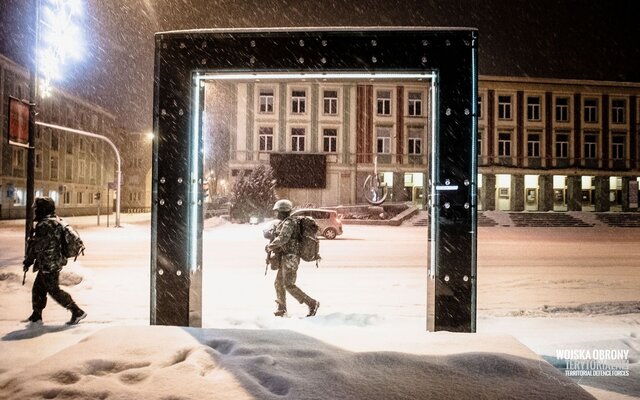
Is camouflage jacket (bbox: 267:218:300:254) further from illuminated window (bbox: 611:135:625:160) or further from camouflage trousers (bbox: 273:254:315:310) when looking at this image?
illuminated window (bbox: 611:135:625:160)

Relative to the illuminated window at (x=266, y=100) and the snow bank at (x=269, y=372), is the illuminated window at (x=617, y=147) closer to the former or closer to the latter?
the illuminated window at (x=266, y=100)

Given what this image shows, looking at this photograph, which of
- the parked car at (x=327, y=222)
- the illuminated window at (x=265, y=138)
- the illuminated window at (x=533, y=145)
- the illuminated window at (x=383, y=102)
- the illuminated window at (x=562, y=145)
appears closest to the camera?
the parked car at (x=327, y=222)

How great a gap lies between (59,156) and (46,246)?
160ft

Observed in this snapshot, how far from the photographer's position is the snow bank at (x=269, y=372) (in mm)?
3061

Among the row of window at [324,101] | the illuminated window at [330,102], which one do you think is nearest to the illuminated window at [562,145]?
the row of window at [324,101]

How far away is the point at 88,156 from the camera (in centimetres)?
5666

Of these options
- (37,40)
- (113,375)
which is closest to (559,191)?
(37,40)

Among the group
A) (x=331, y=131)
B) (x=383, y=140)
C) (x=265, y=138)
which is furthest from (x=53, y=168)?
(x=383, y=140)

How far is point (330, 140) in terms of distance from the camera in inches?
1588

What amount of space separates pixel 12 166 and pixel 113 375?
1681 inches

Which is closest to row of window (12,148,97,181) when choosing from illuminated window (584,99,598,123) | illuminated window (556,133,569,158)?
illuminated window (556,133,569,158)

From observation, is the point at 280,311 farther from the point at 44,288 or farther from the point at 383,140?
the point at 383,140

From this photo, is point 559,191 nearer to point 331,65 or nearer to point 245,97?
point 245,97

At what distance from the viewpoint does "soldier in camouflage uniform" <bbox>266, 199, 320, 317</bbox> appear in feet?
24.2
